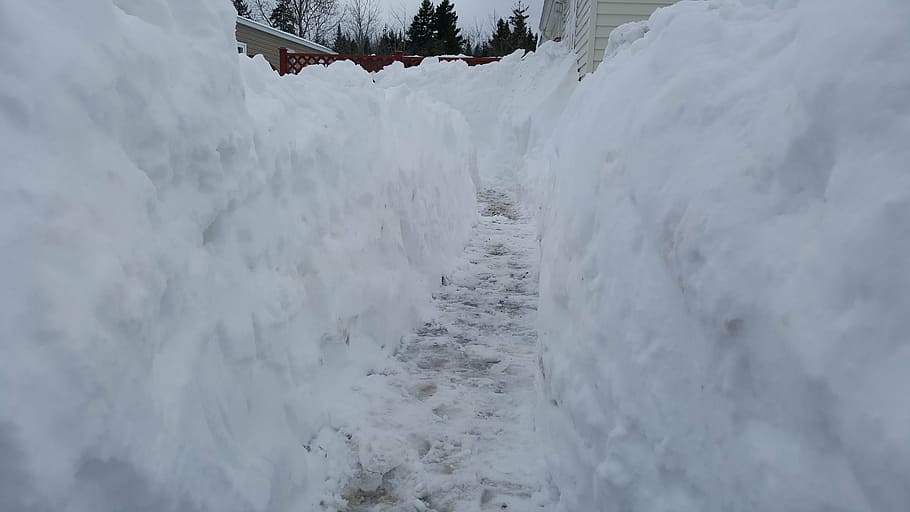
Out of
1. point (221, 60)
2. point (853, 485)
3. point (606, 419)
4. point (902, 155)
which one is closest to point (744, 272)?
point (902, 155)

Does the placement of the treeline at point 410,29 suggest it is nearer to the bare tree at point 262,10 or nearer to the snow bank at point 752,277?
the bare tree at point 262,10

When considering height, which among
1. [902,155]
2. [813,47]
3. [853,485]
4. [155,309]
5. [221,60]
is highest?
[221,60]

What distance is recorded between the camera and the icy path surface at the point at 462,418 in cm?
281

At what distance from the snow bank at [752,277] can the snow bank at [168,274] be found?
4.99 ft

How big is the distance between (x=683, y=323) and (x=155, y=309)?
6.12 feet

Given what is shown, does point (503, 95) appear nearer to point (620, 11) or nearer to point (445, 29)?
point (620, 11)

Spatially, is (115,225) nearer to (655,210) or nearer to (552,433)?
(655,210)

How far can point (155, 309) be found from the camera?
1.98 metres

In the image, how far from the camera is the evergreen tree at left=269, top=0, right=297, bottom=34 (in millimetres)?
45094

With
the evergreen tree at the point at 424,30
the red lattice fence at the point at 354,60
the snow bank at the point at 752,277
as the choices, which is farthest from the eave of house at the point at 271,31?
the snow bank at the point at 752,277

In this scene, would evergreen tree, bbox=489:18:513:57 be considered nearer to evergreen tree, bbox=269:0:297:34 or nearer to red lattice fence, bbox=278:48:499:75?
evergreen tree, bbox=269:0:297:34

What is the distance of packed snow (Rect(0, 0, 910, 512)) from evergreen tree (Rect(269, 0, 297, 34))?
46.8 meters

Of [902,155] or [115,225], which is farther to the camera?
[115,225]

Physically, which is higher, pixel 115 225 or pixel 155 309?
pixel 115 225
